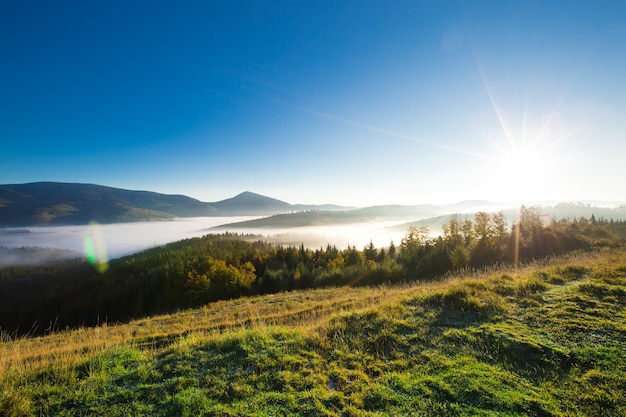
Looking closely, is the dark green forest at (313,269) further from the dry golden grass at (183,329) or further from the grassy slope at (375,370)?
the grassy slope at (375,370)

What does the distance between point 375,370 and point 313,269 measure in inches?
2102

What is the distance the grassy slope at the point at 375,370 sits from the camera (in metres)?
4.95

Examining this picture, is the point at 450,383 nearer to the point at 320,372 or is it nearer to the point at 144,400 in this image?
the point at 320,372

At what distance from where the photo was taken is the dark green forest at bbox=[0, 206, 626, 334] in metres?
40.3

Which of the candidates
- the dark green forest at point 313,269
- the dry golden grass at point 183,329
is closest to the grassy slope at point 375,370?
the dry golden grass at point 183,329

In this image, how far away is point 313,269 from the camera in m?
58.5

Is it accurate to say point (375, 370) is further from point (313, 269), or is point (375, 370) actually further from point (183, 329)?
point (313, 269)

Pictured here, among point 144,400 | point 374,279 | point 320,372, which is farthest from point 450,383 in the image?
point 374,279

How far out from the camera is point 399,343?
724 cm

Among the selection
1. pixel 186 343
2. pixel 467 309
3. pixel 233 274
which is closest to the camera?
pixel 186 343

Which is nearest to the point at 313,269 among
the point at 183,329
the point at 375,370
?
the point at 183,329

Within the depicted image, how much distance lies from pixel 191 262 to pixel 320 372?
7751cm

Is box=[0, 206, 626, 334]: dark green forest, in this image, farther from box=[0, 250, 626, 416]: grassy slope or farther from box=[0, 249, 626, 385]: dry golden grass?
box=[0, 250, 626, 416]: grassy slope

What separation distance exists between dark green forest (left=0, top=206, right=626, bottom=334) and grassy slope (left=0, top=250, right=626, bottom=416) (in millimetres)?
23424
